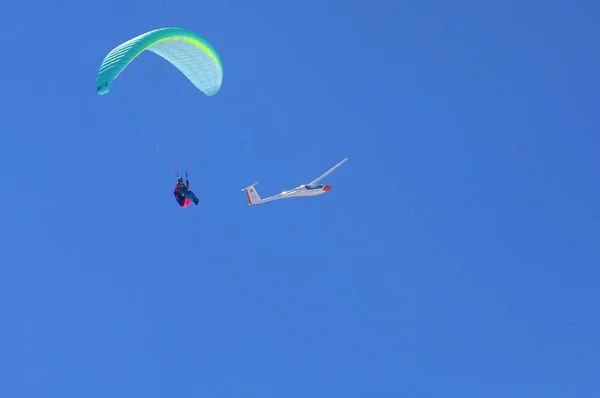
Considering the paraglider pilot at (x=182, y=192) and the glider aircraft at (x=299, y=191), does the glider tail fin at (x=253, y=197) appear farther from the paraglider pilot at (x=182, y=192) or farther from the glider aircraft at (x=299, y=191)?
the paraglider pilot at (x=182, y=192)

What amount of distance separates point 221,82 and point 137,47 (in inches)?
314

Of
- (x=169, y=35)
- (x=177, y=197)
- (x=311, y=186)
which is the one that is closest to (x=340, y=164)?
(x=311, y=186)

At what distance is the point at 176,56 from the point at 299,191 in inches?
848

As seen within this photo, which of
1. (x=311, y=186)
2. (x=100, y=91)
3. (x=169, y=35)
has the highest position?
(x=311, y=186)

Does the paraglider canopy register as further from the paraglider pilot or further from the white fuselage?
the white fuselage

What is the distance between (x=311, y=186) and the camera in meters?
68.1

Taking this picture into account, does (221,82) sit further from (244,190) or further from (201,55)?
(244,190)

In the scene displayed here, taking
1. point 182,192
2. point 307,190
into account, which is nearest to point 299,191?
point 307,190

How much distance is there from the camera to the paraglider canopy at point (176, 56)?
4409 centimetres

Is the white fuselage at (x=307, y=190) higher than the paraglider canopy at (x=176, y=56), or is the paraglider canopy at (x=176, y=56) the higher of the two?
the white fuselage at (x=307, y=190)

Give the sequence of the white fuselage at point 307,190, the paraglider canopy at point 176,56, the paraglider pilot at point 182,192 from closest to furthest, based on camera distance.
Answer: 1. the paraglider canopy at point 176,56
2. the paraglider pilot at point 182,192
3. the white fuselage at point 307,190

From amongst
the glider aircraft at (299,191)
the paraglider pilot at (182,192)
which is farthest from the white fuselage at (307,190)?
the paraglider pilot at (182,192)

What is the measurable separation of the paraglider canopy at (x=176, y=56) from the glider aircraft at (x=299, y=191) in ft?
58.3

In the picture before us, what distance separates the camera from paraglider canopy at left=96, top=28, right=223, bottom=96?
44094mm
